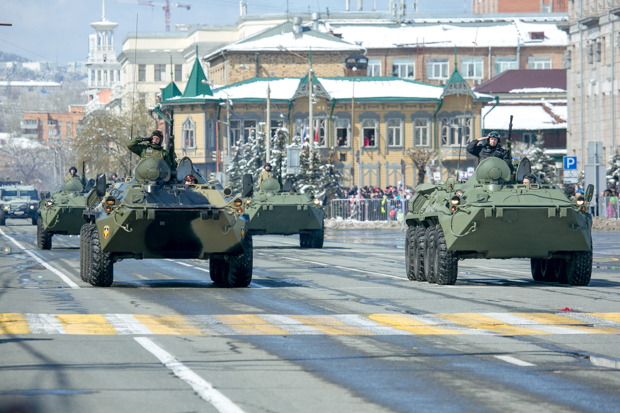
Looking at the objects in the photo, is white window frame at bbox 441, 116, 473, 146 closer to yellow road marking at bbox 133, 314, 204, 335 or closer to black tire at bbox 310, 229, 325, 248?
black tire at bbox 310, 229, 325, 248

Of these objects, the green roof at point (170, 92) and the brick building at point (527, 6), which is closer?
the green roof at point (170, 92)

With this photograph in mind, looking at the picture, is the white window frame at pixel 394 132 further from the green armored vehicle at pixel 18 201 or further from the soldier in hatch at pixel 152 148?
the soldier in hatch at pixel 152 148

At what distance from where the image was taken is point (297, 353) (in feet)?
33.5

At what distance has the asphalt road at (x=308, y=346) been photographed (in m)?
8.01

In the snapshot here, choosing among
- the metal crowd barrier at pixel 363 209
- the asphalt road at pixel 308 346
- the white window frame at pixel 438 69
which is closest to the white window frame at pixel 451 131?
the metal crowd barrier at pixel 363 209

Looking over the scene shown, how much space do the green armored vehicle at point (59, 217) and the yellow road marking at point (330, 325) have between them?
1918 cm

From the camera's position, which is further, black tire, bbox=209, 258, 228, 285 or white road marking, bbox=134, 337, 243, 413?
black tire, bbox=209, 258, 228, 285

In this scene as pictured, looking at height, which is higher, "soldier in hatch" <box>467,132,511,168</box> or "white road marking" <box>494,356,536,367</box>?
"soldier in hatch" <box>467,132,511,168</box>

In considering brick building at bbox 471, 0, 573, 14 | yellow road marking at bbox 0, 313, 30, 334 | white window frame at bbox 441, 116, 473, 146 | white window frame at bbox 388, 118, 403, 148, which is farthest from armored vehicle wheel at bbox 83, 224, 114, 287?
brick building at bbox 471, 0, 573, 14

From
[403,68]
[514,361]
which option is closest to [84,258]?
[514,361]

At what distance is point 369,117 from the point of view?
255ft

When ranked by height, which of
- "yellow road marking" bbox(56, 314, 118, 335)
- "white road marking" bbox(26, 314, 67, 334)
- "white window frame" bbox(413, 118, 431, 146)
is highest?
"white window frame" bbox(413, 118, 431, 146)

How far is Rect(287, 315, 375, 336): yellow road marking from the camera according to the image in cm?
1184

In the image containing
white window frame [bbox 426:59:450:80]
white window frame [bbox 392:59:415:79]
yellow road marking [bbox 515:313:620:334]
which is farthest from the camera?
white window frame [bbox 392:59:415:79]
